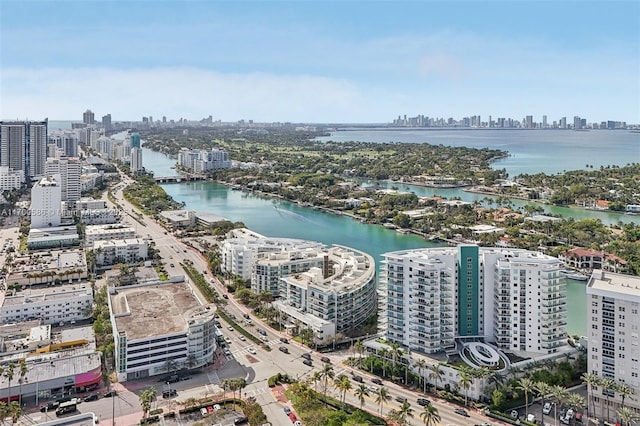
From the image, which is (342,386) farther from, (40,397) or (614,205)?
(614,205)

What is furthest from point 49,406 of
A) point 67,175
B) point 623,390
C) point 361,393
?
point 67,175

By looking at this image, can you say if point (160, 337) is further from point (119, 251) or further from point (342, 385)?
point (119, 251)

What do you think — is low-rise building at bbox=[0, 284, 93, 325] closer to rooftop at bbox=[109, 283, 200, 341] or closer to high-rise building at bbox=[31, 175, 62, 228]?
A: rooftop at bbox=[109, 283, 200, 341]

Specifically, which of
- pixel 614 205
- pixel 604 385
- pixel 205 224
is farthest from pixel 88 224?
pixel 614 205

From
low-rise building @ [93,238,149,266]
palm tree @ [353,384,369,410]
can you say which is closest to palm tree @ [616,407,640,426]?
palm tree @ [353,384,369,410]

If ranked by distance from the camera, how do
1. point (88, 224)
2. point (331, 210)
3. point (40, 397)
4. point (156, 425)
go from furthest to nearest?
point (331, 210) → point (88, 224) → point (40, 397) → point (156, 425)
